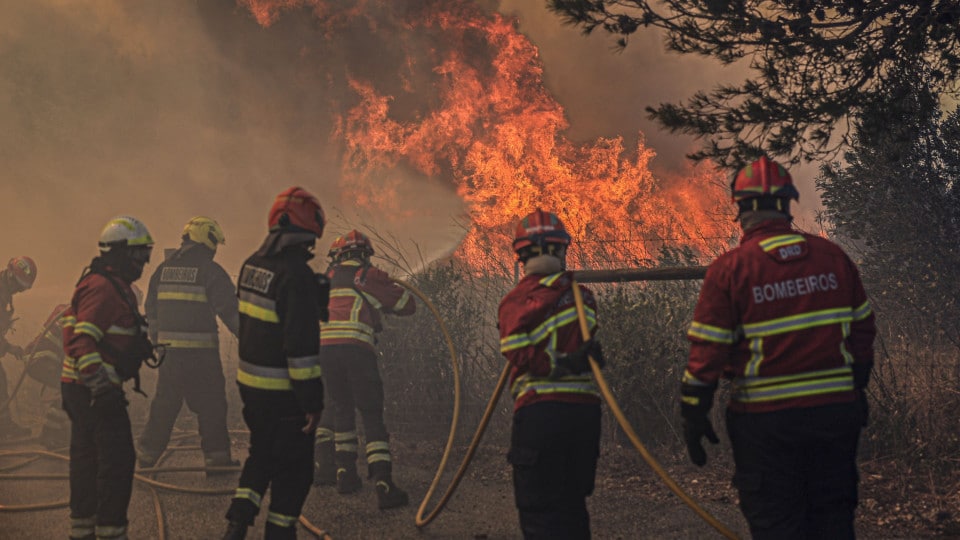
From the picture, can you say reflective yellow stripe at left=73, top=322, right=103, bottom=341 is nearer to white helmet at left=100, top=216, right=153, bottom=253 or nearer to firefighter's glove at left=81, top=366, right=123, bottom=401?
firefighter's glove at left=81, top=366, right=123, bottom=401

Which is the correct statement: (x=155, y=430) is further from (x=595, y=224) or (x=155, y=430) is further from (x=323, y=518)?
(x=595, y=224)

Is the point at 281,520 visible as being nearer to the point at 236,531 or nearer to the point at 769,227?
the point at 236,531

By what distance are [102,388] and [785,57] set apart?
223 inches

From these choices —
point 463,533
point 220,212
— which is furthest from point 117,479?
point 220,212

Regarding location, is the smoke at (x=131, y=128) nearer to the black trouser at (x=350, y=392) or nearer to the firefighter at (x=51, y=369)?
the firefighter at (x=51, y=369)

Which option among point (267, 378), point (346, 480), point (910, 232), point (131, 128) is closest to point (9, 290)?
point (346, 480)

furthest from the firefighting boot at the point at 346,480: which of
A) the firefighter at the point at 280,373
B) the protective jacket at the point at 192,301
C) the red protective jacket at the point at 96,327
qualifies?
the firefighter at the point at 280,373

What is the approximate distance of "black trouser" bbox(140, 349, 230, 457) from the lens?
770cm

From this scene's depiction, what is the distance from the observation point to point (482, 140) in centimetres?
2039

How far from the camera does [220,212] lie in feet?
84.0

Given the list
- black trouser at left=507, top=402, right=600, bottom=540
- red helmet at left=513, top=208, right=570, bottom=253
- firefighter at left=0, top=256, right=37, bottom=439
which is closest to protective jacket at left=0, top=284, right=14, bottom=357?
firefighter at left=0, top=256, right=37, bottom=439

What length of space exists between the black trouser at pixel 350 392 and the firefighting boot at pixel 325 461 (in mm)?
196

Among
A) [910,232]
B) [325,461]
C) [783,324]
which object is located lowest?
[325,461]

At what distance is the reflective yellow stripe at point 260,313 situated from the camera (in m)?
4.39
